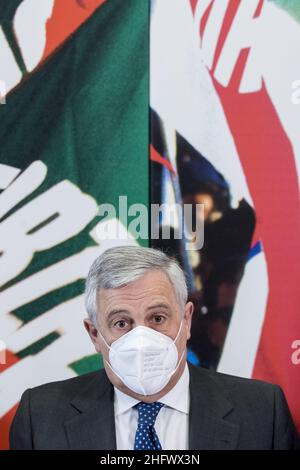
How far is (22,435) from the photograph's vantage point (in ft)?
6.97

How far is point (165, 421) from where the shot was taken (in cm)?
205

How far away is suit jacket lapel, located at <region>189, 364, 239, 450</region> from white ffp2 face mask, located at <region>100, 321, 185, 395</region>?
0.14m

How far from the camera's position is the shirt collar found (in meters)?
2.06

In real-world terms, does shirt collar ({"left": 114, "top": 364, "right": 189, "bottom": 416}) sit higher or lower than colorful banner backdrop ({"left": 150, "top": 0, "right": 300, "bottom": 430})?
lower

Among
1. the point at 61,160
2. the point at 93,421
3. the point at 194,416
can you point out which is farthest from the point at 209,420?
the point at 61,160

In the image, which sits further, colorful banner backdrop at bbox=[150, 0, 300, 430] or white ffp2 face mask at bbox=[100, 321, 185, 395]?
colorful banner backdrop at bbox=[150, 0, 300, 430]

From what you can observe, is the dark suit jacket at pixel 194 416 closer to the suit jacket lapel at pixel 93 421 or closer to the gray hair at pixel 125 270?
the suit jacket lapel at pixel 93 421

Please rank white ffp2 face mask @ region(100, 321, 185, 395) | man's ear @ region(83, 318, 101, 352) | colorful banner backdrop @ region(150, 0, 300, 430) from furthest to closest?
1. colorful banner backdrop @ region(150, 0, 300, 430)
2. man's ear @ region(83, 318, 101, 352)
3. white ffp2 face mask @ region(100, 321, 185, 395)

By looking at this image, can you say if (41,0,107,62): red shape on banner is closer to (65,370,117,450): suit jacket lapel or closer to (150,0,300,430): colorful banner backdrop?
(150,0,300,430): colorful banner backdrop

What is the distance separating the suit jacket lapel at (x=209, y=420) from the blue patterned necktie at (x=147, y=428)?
0.34 ft

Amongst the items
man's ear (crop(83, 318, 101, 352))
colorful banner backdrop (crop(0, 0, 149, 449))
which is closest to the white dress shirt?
man's ear (crop(83, 318, 101, 352))

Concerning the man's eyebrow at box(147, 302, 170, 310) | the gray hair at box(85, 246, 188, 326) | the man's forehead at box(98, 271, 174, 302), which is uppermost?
the gray hair at box(85, 246, 188, 326)
